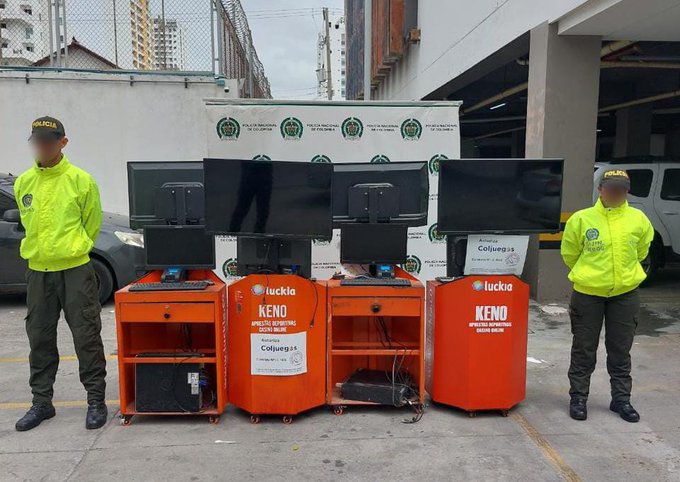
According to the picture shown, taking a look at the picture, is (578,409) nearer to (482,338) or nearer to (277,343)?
(482,338)

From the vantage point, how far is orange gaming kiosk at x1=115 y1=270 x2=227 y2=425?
13.1ft

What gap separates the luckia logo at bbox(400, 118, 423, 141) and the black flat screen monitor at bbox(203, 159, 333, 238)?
3296 mm

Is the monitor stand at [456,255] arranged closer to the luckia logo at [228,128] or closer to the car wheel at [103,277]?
the luckia logo at [228,128]

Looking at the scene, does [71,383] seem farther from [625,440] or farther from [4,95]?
[4,95]

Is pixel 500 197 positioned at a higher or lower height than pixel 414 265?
higher

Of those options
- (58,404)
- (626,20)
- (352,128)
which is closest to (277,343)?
(58,404)

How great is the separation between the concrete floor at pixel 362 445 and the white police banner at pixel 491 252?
1.11 metres

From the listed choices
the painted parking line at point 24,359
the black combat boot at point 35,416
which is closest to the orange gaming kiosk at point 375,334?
the black combat boot at point 35,416

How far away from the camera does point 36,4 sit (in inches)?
465

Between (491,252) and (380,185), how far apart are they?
98cm

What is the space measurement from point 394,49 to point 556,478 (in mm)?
13126

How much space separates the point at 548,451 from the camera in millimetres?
3703

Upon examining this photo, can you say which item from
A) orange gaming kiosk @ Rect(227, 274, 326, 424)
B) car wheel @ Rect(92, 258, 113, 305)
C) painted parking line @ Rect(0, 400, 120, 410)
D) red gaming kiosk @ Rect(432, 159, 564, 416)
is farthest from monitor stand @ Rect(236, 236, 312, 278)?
car wheel @ Rect(92, 258, 113, 305)

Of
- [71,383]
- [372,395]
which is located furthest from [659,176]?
[71,383]
